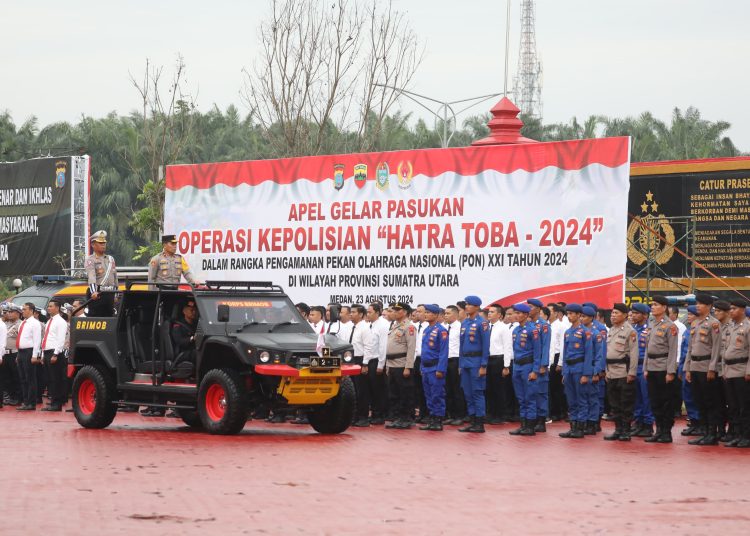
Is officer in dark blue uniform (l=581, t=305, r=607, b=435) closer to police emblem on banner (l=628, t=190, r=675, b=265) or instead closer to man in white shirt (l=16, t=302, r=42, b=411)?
police emblem on banner (l=628, t=190, r=675, b=265)

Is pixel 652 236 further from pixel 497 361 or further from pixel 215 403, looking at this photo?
pixel 215 403

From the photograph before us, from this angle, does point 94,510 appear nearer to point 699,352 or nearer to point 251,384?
point 251,384

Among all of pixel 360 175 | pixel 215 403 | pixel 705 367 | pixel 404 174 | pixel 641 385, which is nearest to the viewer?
pixel 705 367

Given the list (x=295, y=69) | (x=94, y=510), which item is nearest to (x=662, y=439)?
(x=94, y=510)

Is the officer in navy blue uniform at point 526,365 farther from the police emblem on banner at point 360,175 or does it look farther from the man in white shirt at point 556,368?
the police emblem on banner at point 360,175

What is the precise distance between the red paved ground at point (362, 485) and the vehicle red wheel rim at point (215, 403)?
11.6 inches

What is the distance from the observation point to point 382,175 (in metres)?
20.8

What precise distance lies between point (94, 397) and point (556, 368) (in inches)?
266

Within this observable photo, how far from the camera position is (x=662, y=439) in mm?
15914

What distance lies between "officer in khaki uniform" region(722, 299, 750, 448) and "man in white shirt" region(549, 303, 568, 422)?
3.97 metres

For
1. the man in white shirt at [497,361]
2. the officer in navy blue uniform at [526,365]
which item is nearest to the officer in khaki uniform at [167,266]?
the man in white shirt at [497,361]

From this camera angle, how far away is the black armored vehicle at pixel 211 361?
53.2ft

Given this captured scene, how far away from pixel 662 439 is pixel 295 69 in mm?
20419

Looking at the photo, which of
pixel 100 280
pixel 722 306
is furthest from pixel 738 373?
pixel 100 280
